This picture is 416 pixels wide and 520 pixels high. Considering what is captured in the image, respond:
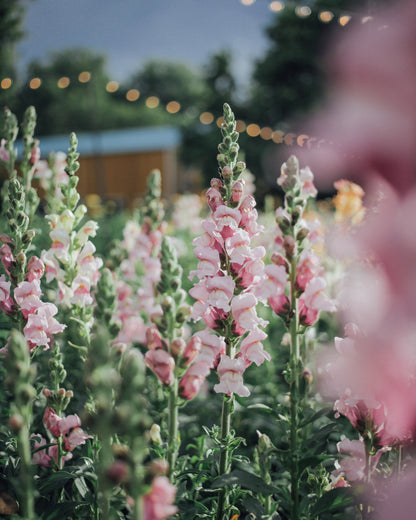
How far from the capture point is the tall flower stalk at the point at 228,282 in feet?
5.35

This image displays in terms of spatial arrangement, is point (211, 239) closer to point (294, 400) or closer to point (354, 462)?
point (294, 400)

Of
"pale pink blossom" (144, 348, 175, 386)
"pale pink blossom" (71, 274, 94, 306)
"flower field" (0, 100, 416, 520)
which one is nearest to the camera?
"flower field" (0, 100, 416, 520)

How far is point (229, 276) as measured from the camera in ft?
5.47

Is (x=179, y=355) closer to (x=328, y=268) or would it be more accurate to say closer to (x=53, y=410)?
(x=53, y=410)

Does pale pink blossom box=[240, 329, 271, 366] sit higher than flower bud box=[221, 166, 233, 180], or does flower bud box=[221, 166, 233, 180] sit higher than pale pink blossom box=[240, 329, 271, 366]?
flower bud box=[221, 166, 233, 180]

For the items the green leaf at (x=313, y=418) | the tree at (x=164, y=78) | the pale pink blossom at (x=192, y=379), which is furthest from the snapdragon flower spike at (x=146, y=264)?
the tree at (x=164, y=78)

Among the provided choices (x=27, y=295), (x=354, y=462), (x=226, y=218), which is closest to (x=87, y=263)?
(x=27, y=295)

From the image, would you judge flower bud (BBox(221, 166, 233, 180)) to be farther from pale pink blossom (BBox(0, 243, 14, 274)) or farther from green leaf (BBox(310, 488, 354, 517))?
green leaf (BBox(310, 488, 354, 517))

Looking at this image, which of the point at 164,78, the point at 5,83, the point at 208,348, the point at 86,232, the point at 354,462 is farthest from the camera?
the point at 164,78

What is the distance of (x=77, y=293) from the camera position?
2047mm

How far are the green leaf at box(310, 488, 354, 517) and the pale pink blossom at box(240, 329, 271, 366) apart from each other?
0.51 meters

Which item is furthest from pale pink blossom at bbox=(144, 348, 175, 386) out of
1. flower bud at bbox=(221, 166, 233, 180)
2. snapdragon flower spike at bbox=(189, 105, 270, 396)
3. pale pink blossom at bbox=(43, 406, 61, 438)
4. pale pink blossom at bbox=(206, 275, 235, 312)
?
flower bud at bbox=(221, 166, 233, 180)

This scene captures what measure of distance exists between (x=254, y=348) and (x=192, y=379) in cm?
33

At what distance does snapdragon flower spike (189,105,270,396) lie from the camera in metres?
1.63
